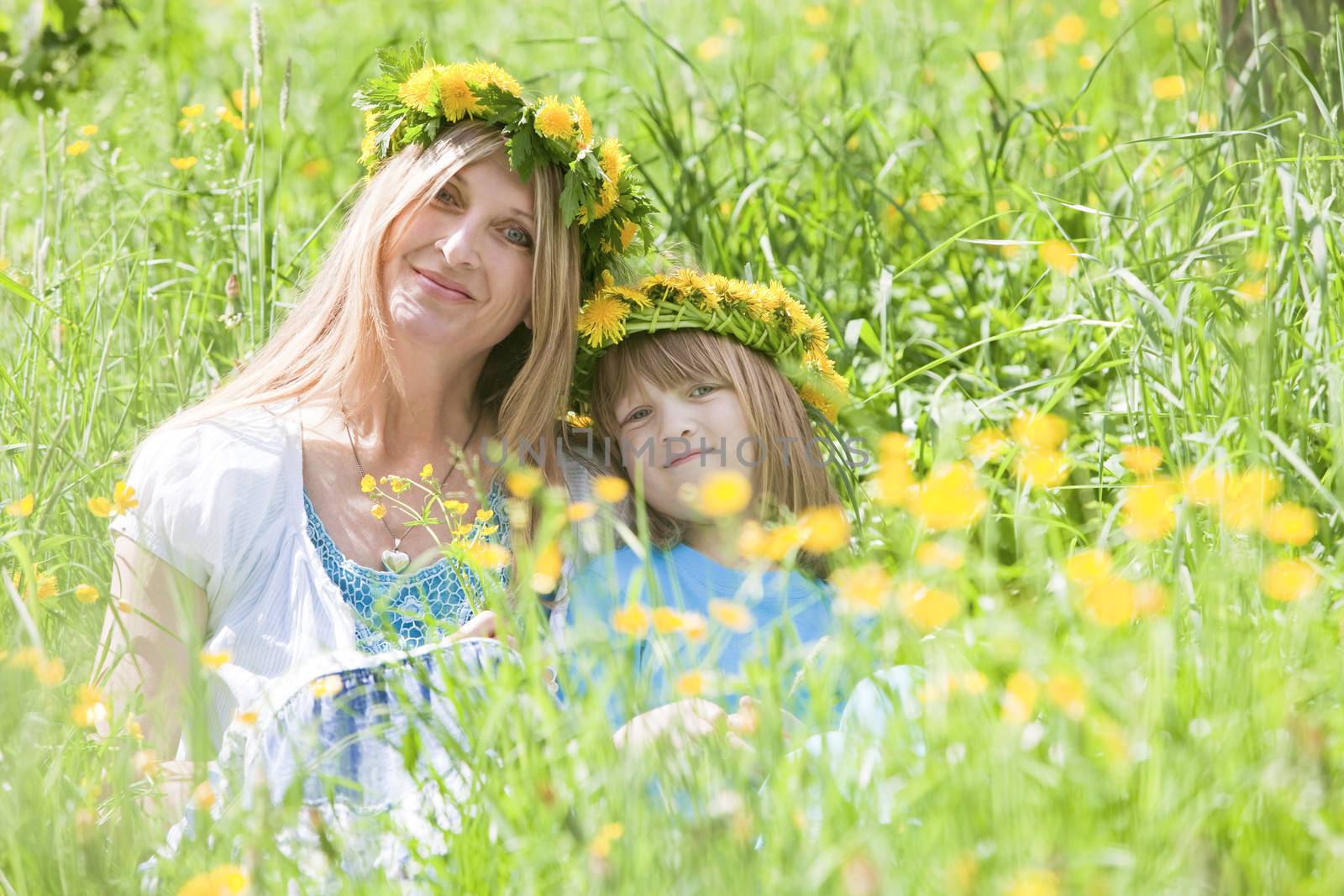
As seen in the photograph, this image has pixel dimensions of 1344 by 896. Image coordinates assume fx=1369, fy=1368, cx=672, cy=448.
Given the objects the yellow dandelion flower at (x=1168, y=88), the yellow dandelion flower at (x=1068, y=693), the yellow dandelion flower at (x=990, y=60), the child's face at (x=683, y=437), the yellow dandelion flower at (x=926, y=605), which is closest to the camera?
the yellow dandelion flower at (x=1068, y=693)

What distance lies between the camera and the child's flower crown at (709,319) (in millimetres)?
2352

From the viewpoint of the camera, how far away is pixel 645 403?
232 cm

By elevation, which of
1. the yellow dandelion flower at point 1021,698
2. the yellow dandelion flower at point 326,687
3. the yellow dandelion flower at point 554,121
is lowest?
the yellow dandelion flower at point 326,687

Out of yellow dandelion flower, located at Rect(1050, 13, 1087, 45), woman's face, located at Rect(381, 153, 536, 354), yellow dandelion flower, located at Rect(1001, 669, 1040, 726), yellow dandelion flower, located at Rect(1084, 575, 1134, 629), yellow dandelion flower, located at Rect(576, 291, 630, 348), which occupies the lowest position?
yellow dandelion flower, located at Rect(1001, 669, 1040, 726)

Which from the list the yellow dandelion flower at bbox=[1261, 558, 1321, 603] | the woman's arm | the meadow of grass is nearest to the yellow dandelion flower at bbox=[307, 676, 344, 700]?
the meadow of grass

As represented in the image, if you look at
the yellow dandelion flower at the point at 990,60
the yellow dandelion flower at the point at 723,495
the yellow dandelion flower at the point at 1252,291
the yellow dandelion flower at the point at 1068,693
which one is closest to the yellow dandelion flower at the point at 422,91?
the yellow dandelion flower at the point at 723,495

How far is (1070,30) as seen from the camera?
445cm

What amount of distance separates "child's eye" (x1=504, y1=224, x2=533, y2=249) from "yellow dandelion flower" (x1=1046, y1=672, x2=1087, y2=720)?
1.43 meters

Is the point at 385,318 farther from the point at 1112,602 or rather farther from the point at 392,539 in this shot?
the point at 1112,602

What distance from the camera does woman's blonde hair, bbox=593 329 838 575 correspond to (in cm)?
230

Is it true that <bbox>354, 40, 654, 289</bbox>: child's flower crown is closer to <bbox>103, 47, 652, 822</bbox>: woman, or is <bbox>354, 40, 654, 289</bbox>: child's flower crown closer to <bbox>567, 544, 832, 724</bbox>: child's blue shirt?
<bbox>103, 47, 652, 822</bbox>: woman

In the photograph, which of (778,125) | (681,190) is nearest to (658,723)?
(681,190)

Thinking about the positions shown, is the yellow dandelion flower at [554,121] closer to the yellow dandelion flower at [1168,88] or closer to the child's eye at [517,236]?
the child's eye at [517,236]

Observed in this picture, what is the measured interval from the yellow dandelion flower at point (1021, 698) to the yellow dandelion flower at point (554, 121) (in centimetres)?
139
